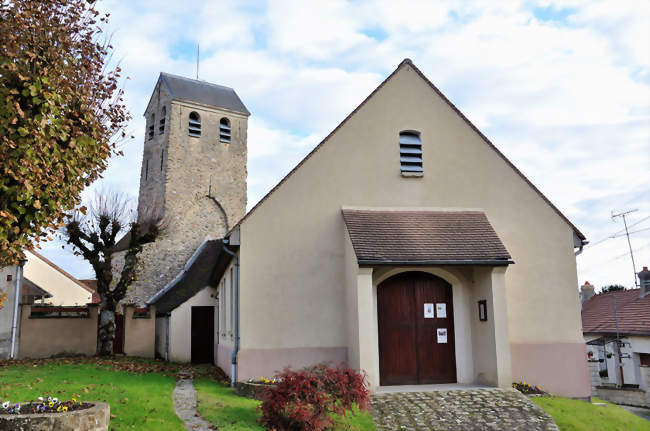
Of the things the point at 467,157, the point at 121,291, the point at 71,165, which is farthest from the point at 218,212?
the point at 71,165

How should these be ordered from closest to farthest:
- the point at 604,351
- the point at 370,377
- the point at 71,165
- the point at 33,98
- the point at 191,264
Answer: the point at 33,98
the point at 71,165
the point at 370,377
the point at 604,351
the point at 191,264

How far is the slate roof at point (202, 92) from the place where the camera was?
32500 mm

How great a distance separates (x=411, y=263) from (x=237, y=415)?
477 cm

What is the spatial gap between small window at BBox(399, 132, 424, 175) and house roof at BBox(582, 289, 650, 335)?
14.8 meters

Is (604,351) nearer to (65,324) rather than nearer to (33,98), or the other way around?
(65,324)

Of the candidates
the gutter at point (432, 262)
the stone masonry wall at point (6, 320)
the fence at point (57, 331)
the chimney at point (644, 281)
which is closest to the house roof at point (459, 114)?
the gutter at point (432, 262)

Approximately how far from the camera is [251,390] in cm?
1116

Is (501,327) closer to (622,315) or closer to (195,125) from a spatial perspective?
(622,315)

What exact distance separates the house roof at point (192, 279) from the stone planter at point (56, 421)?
10301mm

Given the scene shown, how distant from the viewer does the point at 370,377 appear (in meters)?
10.9

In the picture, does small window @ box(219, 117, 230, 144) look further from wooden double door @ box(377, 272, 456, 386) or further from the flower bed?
the flower bed

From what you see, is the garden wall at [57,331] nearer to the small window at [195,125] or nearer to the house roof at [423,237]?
the house roof at [423,237]

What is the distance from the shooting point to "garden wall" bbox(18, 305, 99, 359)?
18688 mm

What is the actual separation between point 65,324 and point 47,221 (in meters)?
14.3
